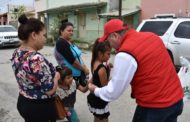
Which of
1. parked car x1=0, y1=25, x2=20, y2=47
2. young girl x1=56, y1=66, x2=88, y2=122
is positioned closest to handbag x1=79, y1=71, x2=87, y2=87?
young girl x1=56, y1=66, x2=88, y2=122

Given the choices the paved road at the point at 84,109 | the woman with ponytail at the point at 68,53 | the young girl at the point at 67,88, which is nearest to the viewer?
the young girl at the point at 67,88

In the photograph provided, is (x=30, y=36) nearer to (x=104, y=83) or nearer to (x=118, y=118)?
(x=104, y=83)

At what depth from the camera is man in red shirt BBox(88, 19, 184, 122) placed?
271 centimetres

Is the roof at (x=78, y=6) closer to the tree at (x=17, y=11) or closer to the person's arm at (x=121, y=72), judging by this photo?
the tree at (x=17, y=11)

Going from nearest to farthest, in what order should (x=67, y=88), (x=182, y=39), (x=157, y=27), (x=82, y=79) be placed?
(x=67, y=88) → (x=82, y=79) → (x=182, y=39) → (x=157, y=27)

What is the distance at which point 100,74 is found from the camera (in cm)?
390

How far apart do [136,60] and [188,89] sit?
1513 mm

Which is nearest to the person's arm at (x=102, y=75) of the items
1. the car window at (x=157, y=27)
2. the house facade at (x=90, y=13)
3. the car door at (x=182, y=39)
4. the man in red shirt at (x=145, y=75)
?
the man in red shirt at (x=145, y=75)

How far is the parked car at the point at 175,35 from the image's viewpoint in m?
10.0

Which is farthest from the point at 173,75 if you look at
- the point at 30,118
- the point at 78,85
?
the point at 78,85

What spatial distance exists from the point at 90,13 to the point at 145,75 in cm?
2357

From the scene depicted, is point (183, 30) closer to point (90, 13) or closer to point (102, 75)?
point (102, 75)

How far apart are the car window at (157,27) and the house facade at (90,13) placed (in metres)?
9.23

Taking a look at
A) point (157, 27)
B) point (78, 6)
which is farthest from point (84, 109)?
point (78, 6)
